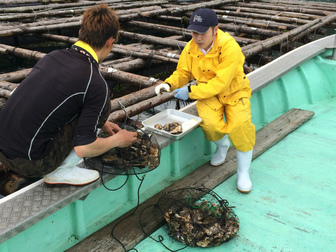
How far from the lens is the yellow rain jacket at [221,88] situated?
13.0ft

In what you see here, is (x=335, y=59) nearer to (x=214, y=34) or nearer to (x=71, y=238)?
(x=214, y=34)

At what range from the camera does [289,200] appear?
162 inches

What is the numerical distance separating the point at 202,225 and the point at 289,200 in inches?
48.9

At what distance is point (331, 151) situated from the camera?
5160mm

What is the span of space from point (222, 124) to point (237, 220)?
117cm

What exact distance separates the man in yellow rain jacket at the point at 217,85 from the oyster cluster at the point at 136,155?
92 centimetres

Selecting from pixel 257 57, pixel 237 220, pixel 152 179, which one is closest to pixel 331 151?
pixel 237 220

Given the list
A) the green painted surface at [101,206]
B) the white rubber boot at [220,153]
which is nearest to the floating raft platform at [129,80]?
the green painted surface at [101,206]

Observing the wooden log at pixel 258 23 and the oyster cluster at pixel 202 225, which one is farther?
the wooden log at pixel 258 23

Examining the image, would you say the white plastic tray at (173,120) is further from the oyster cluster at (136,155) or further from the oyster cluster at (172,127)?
the oyster cluster at (136,155)

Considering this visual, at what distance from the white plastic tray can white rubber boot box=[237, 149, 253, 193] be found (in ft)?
2.14

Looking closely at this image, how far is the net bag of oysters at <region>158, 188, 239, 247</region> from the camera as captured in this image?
343 centimetres

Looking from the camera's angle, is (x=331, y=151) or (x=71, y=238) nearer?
(x=71, y=238)

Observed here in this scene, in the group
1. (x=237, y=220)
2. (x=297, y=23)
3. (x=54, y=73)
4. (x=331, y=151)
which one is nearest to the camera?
(x=54, y=73)
